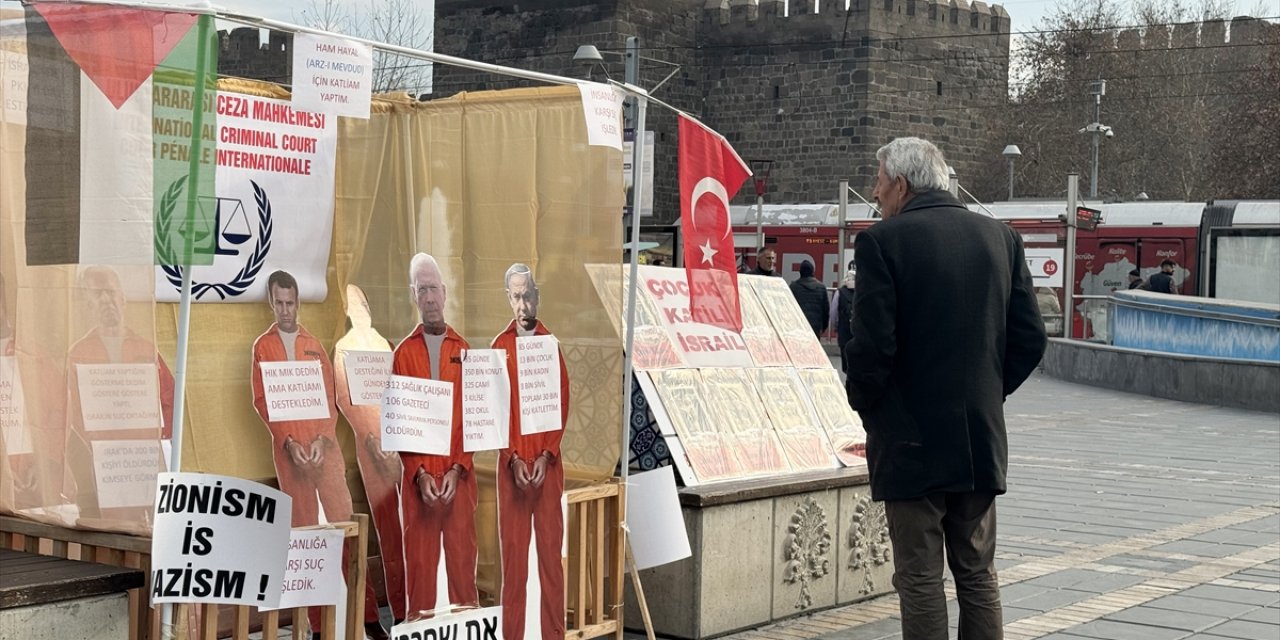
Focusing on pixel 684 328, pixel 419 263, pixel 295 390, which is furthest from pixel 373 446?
pixel 684 328

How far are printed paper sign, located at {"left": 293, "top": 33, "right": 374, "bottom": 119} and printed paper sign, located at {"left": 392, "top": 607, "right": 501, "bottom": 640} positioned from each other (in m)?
1.64

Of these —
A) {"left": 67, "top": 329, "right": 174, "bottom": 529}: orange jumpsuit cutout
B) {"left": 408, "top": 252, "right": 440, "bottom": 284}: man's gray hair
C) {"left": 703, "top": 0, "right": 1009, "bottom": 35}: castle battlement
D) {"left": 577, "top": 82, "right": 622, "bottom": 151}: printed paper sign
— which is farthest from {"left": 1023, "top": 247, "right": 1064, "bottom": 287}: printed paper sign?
{"left": 703, "top": 0, "right": 1009, "bottom": 35}: castle battlement

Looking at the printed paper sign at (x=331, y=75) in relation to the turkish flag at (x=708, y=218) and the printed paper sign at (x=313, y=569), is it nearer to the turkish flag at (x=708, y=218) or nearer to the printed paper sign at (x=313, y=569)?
the printed paper sign at (x=313, y=569)

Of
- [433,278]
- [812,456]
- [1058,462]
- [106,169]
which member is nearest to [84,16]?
[106,169]

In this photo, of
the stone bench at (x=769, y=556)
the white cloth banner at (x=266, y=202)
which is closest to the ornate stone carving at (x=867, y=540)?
the stone bench at (x=769, y=556)

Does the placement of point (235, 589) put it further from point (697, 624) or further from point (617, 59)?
point (617, 59)

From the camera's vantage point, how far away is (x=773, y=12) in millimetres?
49219

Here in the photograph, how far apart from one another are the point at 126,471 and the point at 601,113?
2052mm

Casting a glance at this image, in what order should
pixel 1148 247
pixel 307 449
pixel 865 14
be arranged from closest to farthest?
pixel 307 449 → pixel 1148 247 → pixel 865 14

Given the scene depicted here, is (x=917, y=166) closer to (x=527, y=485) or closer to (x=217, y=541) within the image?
(x=527, y=485)

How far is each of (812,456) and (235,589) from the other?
3.26m

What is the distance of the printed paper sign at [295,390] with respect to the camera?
5.60 m

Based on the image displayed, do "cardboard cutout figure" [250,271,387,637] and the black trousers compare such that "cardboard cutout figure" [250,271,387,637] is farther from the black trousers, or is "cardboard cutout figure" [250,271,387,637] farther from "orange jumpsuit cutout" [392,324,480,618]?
the black trousers

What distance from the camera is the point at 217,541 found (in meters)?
→ 4.46
